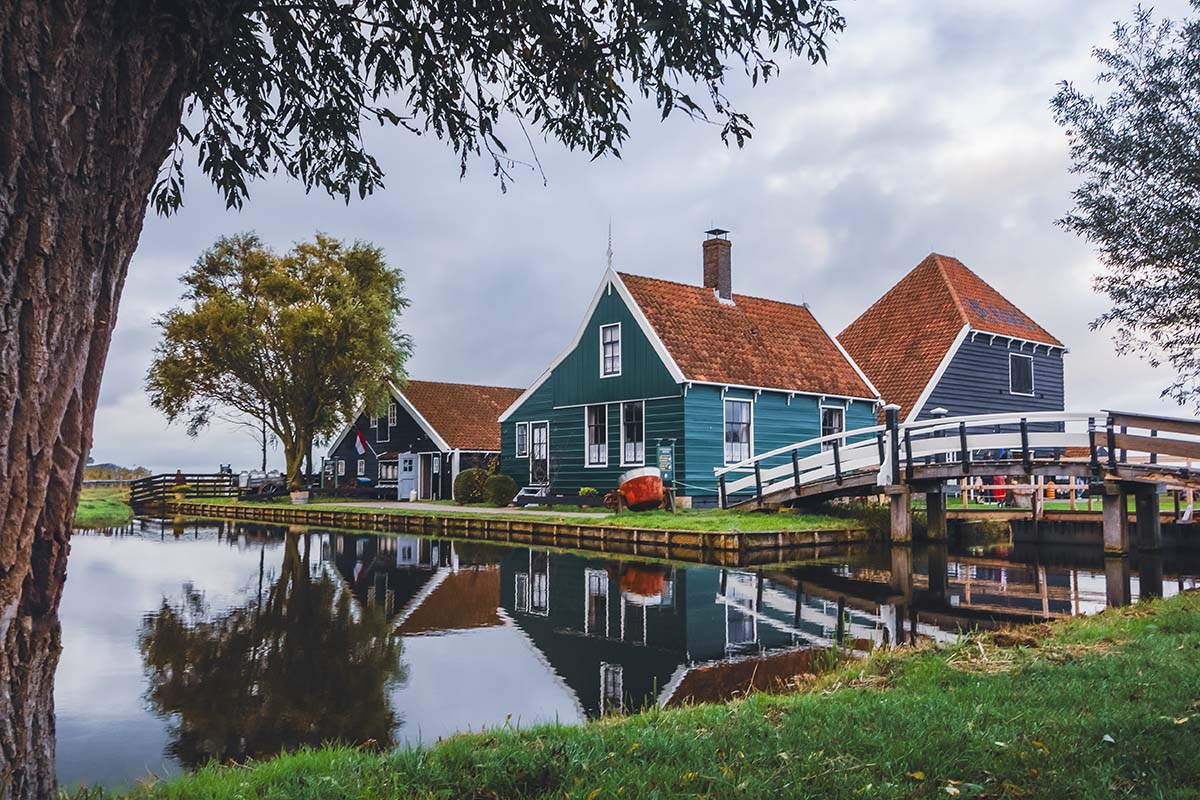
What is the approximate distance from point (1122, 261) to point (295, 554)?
16579 millimetres

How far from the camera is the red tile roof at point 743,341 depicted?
25.1m

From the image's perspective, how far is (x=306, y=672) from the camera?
811cm

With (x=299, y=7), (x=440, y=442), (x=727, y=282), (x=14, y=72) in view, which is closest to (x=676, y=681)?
(x=299, y=7)

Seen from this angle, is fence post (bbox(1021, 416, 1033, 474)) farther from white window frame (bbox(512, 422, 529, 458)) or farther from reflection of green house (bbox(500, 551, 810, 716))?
white window frame (bbox(512, 422, 529, 458))

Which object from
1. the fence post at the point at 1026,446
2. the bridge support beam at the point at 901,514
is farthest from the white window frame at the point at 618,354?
the fence post at the point at 1026,446

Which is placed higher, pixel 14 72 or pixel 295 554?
pixel 14 72

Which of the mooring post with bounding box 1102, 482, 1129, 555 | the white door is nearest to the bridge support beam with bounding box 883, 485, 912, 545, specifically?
the mooring post with bounding box 1102, 482, 1129, 555

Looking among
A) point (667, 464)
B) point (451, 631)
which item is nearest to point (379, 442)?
point (667, 464)

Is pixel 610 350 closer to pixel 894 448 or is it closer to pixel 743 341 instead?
pixel 743 341

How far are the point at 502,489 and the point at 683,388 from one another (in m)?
8.34

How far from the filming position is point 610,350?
26422mm

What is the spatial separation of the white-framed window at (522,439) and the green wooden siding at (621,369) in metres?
1.91

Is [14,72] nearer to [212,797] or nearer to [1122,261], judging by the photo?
[212,797]

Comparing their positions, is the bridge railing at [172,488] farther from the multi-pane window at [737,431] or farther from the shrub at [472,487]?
the multi-pane window at [737,431]
